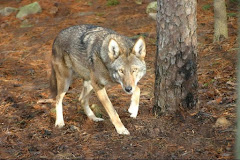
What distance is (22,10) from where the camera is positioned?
1260 cm

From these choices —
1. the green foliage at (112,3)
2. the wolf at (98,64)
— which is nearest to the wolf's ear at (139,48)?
the wolf at (98,64)

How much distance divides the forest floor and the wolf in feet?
0.94

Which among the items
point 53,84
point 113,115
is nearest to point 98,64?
point 113,115

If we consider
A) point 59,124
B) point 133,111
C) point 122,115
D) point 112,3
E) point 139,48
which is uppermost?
point 139,48

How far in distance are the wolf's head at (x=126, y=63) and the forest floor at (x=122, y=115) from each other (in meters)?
0.68

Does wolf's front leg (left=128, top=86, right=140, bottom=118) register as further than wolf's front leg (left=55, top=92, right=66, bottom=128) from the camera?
No

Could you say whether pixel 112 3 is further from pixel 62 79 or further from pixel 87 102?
pixel 87 102

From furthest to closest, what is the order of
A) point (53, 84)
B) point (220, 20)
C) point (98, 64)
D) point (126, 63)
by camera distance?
1. point (220, 20)
2. point (53, 84)
3. point (98, 64)
4. point (126, 63)

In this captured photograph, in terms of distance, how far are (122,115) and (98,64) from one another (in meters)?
0.94

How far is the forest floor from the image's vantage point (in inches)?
180

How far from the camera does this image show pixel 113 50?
17.5 ft

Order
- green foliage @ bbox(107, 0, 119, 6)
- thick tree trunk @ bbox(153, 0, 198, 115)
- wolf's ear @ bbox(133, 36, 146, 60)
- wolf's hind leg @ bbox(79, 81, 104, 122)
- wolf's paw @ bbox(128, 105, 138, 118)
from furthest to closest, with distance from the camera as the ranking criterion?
green foliage @ bbox(107, 0, 119, 6) < wolf's hind leg @ bbox(79, 81, 104, 122) < wolf's paw @ bbox(128, 105, 138, 118) < wolf's ear @ bbox(133, 36, 146, 60) < thick tree trunk @ bbox(153, 0, 198, 115)

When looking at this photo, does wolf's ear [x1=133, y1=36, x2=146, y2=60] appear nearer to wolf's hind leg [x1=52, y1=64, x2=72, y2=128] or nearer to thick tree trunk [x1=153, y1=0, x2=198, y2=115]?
thick tree trunk [x1=153, y1=0, x2=198, y2=115]

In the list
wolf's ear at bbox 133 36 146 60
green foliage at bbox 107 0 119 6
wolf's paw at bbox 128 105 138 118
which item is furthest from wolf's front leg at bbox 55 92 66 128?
green foliage at bbox 107 0 119 6
